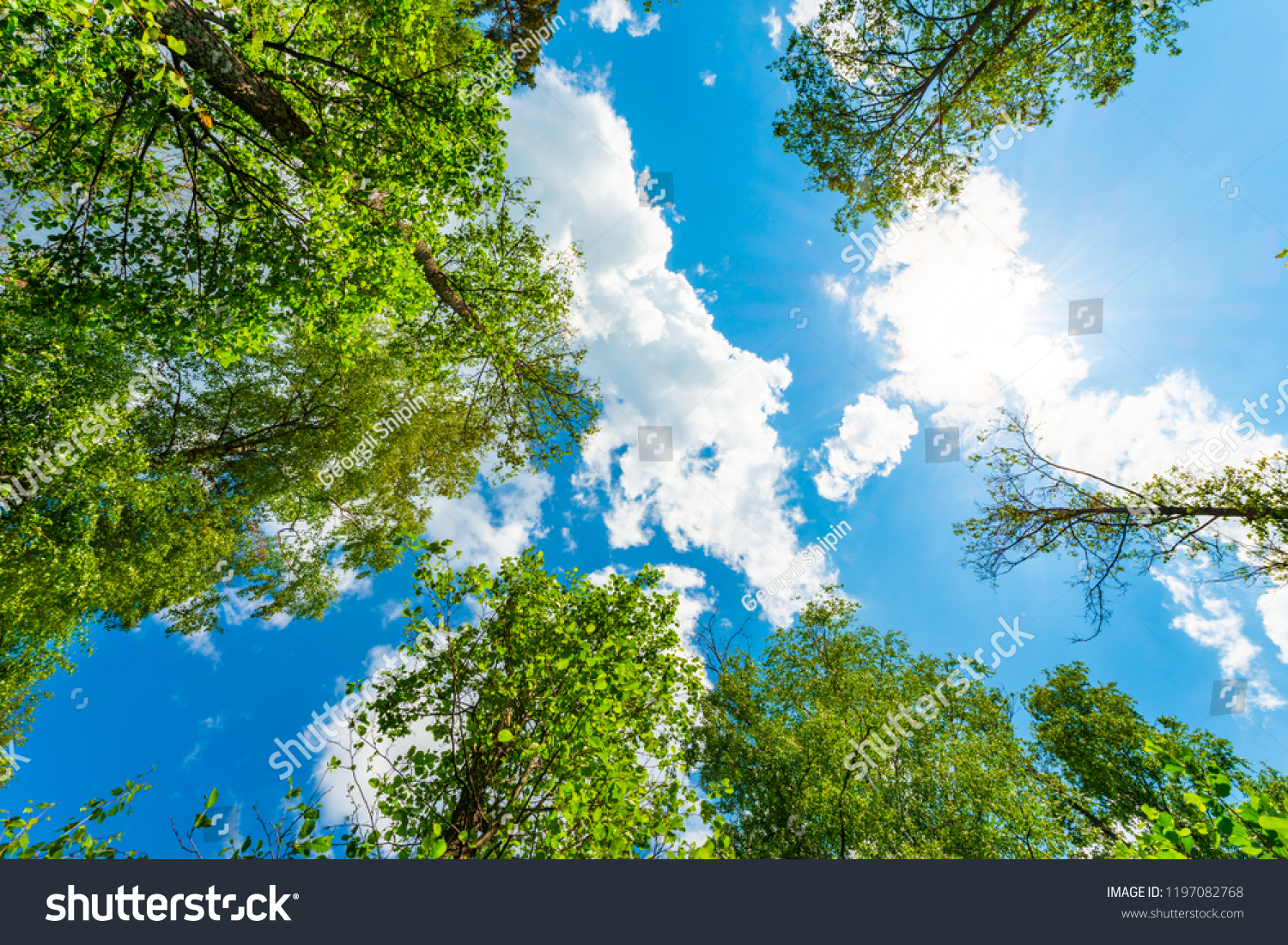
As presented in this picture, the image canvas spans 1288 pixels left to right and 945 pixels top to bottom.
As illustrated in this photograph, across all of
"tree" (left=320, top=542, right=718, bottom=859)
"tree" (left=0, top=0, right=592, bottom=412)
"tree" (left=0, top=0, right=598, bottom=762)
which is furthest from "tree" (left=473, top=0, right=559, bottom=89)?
"tree" (left=320, top=542, right=718, bottom=859)

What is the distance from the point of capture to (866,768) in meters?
11.1

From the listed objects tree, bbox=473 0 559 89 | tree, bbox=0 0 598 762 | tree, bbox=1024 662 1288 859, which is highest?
tree, bbox=473 0 559 89

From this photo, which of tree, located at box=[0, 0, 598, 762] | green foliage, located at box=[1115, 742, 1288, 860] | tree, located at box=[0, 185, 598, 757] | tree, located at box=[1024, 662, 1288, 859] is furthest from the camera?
tree, located at box=[1024, 662, 1288, 859]

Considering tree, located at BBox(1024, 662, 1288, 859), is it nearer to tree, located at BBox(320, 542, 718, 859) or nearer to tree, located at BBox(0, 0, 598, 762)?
tree, located at BBox(320, 542, 718, 859)

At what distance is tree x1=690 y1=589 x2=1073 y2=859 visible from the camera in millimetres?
10352

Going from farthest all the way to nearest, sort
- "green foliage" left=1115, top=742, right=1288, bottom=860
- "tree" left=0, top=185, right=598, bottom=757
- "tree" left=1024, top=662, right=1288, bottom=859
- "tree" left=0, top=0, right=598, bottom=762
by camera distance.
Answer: "tree" left=1024, top=662, right=1288, bottom=859, "tree" left=0, top=185, right=598, bottom=757, "tree" left=0, top=0, right=598, bottom=762, "green foliage" left=1115, top=742, right=1288, bottom=860

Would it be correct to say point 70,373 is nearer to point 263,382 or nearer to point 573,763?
point 263,382

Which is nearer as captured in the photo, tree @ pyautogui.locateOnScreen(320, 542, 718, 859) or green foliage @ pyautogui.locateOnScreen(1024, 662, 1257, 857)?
tree @ pyautogui.locateOnScreen(320, 542, 718, 859)

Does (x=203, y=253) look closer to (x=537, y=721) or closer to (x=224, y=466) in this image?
(x=537, y=721)

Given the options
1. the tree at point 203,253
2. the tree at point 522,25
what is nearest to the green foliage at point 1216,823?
the tree at point 203,253

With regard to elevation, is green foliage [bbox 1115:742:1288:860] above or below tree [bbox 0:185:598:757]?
below

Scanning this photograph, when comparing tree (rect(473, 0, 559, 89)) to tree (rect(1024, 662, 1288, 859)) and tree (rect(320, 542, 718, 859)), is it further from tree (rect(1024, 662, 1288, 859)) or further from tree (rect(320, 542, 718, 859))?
tree (rect(1024, 662, 1288, 859))

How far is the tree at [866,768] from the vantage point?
10.4 m

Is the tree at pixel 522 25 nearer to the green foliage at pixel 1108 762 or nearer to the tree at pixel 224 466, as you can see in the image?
the tree at pixel 224 466
